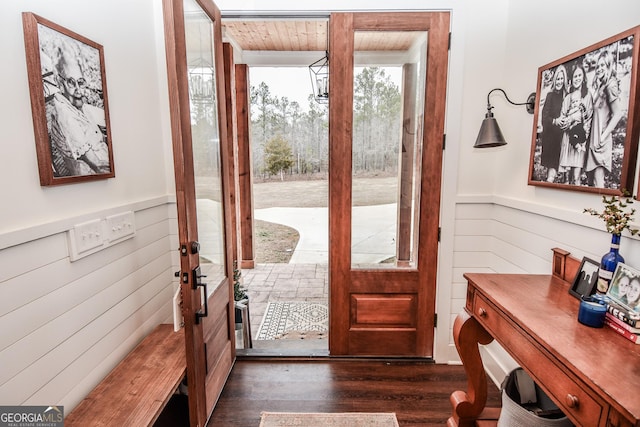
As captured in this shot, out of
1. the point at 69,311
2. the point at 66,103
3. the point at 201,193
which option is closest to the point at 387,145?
the point at 201,193

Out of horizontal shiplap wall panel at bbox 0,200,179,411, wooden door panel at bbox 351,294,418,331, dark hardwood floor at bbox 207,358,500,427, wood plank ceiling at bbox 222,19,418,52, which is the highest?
wood plank ceiling at bbox 222,19,418,52

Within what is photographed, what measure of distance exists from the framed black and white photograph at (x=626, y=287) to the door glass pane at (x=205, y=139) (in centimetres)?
181

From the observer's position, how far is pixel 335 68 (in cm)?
223

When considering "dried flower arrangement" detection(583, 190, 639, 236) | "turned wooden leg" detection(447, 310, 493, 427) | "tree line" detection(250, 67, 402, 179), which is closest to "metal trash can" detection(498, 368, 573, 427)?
"turned wooden leg" detection(447, 310, 493, 427)

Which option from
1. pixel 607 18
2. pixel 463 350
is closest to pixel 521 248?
pixel 463 350

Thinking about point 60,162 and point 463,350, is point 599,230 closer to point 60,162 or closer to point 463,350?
point 463,350

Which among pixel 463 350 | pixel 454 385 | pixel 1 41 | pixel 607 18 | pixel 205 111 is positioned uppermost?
pixel 607 18

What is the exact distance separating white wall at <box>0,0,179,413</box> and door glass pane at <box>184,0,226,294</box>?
1.37 ft

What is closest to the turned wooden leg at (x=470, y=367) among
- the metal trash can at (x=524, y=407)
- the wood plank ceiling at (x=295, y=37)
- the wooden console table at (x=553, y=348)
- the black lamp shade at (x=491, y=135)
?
the wooden console table at (x=553, y=348)

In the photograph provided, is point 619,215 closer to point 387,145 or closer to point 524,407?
point 524,407

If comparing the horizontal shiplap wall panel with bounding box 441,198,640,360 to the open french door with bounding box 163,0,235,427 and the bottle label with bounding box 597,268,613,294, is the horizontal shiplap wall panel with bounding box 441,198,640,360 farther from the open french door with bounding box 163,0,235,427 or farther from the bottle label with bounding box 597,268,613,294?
the open french door with bounding box 163,0,235,427

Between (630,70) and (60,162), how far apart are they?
226cm

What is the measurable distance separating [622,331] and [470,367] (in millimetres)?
764

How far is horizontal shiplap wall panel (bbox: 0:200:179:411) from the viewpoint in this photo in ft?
3.98
